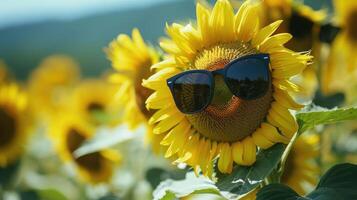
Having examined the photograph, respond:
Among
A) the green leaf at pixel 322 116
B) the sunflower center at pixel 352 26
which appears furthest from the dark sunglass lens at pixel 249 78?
the sunflower center at pixel 352 26

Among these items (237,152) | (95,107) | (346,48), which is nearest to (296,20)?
(237,152)

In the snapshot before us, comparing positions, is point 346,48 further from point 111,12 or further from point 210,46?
point 111,12

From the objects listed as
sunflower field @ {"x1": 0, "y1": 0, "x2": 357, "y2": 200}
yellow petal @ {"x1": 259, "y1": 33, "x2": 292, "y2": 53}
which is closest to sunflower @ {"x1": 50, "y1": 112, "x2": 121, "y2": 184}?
sunflower field @ {"x1": 0, "y1": 0, "x2": 357, "y2": 200}

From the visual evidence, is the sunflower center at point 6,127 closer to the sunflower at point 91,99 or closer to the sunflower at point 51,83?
the sunflower at point 91,99

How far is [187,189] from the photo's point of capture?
178 cm

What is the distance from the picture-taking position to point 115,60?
8.03 ft

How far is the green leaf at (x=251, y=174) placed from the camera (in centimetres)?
167

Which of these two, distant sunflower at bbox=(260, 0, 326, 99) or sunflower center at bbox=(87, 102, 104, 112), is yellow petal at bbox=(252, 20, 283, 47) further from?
sunflower center at bbox=(87, 102, 104, 112)

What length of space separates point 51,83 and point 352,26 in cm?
316

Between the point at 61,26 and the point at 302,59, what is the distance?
1044 inches

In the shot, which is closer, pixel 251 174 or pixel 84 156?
pixel 251 174

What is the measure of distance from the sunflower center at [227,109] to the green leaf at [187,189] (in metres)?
0.11

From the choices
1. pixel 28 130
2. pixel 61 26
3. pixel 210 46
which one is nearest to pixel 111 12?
pixel 61 26

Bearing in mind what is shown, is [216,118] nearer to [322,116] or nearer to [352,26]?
[322,116]
